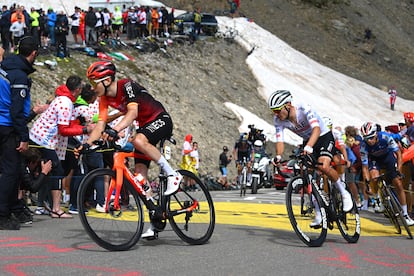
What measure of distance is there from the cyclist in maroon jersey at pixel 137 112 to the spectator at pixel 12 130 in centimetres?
129

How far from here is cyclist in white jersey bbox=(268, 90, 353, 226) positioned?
10.4m

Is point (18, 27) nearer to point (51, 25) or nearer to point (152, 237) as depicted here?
point (51, 25)

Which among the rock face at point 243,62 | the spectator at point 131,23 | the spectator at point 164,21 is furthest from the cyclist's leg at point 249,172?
the spectator at point 164,21

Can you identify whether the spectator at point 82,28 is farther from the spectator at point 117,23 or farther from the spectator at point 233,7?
the spectator at point 233,7

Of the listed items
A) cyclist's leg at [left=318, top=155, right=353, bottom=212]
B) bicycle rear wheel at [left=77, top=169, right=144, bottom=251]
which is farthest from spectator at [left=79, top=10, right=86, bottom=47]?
bicycle rear wheel at [left=77, top=169, right=144, bottom=251]

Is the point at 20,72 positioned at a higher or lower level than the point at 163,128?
higher

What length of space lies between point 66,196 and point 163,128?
19.1 ft

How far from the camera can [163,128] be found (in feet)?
30.0

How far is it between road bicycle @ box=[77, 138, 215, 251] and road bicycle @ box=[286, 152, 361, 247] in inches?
44.6

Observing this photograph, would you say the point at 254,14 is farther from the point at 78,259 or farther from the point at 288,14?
the point at 78,259

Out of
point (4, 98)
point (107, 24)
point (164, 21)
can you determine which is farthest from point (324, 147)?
point (164, 21)

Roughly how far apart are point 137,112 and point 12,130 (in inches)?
75.5

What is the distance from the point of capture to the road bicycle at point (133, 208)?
8.49 m

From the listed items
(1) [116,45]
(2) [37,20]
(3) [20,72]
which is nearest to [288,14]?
(1) [116,45]
